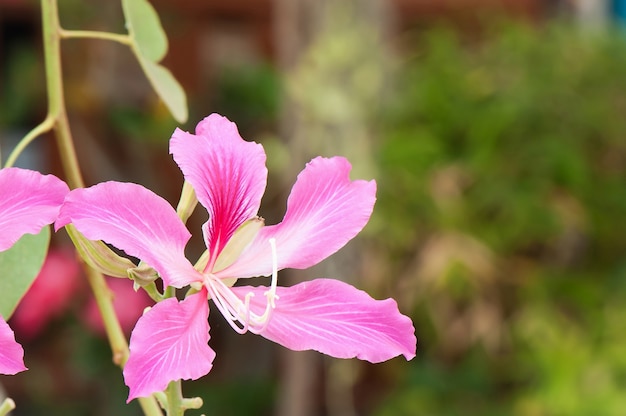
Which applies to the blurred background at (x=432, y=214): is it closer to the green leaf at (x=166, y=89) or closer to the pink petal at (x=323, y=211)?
the green leaf at (x=166, y=89)

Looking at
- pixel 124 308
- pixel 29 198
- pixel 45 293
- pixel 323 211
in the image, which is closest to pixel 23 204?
pixel 29 198

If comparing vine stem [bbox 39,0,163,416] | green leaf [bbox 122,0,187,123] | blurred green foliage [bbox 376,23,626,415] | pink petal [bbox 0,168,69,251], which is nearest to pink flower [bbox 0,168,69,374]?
pink petal [bbox 0,168,69,251]

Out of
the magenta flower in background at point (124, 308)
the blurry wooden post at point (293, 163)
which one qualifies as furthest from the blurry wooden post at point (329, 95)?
the magenta flower in background at point (124, 308)

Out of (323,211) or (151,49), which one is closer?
(323,211)

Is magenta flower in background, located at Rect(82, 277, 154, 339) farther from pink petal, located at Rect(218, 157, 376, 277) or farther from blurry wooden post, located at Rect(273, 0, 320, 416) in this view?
pink petal, located at Rect(218, 157, 376, 277)

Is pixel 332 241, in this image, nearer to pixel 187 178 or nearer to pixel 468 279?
pixel 187 178

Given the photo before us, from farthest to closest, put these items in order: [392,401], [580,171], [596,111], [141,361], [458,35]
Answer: [458,35] < [596,111] < [580,171] < [392,401] < [141,361]

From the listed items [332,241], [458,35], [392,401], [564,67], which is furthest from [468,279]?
[332,241]

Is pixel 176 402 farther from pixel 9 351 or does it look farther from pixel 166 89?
pixel 166 89
